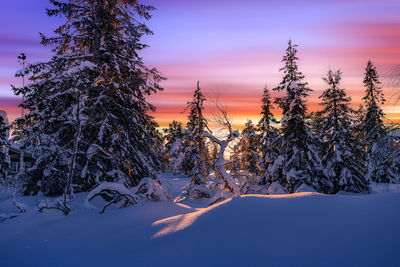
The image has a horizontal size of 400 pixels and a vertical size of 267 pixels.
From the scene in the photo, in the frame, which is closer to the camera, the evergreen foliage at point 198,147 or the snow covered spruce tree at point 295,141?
the evergreen foliage at point 198,147

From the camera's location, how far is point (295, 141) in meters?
17.6

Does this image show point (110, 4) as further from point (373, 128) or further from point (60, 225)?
point (373, 128)

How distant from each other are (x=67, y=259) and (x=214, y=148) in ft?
25.7

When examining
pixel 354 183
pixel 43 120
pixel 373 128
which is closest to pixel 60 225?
pixel 43 120

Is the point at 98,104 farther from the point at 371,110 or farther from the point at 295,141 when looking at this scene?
the point at 371,110

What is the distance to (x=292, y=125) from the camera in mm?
17703

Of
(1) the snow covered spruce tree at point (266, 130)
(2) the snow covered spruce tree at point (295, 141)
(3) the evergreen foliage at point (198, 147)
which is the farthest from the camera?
(1) the snow covered spruce tree at point (266, 130)

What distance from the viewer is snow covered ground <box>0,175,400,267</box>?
3129 mm

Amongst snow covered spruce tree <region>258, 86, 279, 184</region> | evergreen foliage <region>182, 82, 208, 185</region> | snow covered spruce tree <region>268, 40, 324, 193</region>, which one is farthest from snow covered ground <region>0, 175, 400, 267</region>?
snow covered spruce tree <region>258, 86, 279, 184</region>

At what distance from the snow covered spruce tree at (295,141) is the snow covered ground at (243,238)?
13027 millimetres

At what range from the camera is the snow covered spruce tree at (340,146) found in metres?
20.2

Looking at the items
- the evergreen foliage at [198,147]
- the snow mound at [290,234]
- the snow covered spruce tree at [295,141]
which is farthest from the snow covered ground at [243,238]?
the snow covered spruce tree at [295,141]

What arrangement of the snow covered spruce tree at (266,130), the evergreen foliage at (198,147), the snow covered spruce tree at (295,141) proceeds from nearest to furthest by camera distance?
the evergreen foliage at (198,147)
the snow covered spruce tree at (295,141)
the snow covered spruce tree at (266,130)

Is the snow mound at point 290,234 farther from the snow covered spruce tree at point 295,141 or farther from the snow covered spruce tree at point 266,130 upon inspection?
the snow covered spruce tree at point 266,130
